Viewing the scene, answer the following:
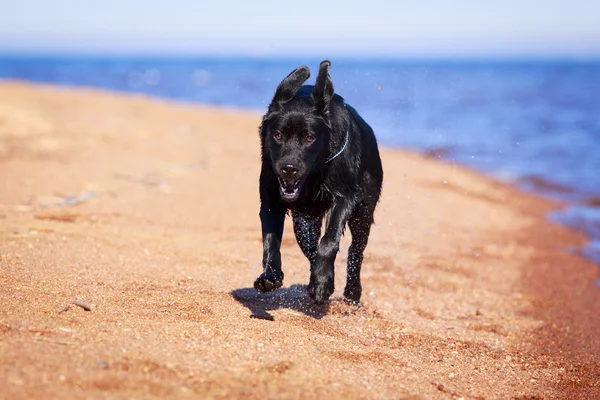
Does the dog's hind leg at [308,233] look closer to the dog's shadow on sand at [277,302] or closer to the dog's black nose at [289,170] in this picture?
the dog's shadow on sand at [277,302]

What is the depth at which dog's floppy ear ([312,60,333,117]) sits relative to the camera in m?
4.78

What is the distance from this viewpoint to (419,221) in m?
9.55

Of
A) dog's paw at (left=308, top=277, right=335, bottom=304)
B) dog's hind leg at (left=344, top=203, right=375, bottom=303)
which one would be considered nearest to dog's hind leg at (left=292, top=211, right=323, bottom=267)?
dog's hind leg at (left=344, top=203, right=375, bottom=303)

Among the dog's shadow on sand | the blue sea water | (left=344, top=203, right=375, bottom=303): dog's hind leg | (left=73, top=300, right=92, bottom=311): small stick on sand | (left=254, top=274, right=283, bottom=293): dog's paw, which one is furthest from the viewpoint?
the blue sea water

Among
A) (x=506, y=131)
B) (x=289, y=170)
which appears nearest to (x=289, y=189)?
(x=289, y=170)

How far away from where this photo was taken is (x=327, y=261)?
4770 mm

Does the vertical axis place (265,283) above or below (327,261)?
below

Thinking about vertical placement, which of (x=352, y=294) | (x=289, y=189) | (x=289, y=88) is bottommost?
(x=352, y=294)

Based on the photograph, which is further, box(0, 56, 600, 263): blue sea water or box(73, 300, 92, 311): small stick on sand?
box(0, 56, 600, 263): blue sea water

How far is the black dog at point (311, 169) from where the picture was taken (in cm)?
470

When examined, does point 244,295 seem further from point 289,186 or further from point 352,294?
point 289,186

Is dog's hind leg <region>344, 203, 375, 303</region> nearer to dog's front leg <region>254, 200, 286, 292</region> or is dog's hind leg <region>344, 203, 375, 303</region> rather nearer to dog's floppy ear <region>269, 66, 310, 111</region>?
dog's front leg <region>254, 200, 286, 292</region>

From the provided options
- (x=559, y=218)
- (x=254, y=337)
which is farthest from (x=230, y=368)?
(x=559, y=218)

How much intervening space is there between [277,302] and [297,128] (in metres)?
1.42
